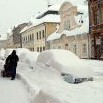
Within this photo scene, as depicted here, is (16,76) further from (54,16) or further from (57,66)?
(54,16)

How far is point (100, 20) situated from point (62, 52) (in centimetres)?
2184

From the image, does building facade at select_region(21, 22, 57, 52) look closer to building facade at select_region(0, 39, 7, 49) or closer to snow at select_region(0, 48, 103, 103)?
snow at select_region(0, 48, 103, 103)

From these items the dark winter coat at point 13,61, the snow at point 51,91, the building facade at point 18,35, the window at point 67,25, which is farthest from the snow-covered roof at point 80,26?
the building facade at point 18,35

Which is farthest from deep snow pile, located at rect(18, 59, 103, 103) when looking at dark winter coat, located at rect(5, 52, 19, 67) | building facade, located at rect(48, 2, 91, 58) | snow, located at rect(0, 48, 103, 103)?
building facade, located at rect(48, 2, 91, 58)

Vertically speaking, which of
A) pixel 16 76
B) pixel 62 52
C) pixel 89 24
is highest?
pixel 89 24

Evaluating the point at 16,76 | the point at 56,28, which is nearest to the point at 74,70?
the point at 16,76

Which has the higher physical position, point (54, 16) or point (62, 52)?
point (54, 16)

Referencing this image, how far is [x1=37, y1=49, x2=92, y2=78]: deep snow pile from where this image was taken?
49.2 feet

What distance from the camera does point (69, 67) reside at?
15133mm

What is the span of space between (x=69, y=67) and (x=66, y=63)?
1.60ft

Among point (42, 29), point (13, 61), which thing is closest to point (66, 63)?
point (13, 61)

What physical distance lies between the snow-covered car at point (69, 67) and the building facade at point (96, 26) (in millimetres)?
21377

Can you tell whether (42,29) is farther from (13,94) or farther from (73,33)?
(13,94)

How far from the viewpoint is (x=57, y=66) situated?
1572cm
